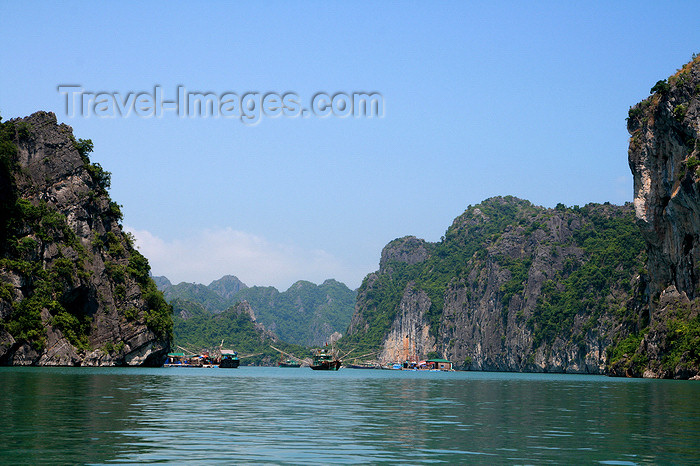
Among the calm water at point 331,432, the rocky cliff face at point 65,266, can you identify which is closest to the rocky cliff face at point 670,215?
the calm water at point 331,432

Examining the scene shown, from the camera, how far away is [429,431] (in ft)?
83.8

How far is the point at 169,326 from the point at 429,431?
109 metres

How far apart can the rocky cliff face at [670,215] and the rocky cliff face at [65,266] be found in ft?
257

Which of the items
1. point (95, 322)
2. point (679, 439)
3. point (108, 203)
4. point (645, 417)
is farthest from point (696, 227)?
point (108, 203)

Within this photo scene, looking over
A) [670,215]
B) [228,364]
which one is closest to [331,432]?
[670,215]

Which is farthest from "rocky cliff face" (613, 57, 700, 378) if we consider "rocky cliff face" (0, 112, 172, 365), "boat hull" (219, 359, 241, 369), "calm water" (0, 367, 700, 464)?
"boat hull" (219, 359, 241, 369)

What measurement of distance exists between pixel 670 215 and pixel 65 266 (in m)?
85.2

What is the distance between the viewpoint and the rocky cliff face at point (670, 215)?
8981cm

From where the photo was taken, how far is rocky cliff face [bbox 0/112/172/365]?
337ft

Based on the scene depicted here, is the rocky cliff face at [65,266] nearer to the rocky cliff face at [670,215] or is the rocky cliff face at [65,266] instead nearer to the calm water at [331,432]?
the calm water at [331,432]

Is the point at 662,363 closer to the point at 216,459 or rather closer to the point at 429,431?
the point at 429,431

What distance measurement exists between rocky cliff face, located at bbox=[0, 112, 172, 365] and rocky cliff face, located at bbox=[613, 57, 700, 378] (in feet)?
257

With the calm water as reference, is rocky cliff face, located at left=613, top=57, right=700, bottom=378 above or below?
above

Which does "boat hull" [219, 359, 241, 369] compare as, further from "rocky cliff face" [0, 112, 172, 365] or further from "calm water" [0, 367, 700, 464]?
"calm water" [0, 367, 700, 464]
